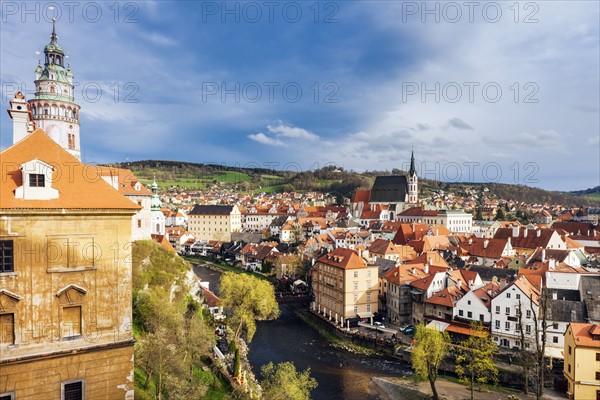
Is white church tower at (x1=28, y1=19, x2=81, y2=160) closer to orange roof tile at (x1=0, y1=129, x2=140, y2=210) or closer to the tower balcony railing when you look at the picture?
the tower balcony railing

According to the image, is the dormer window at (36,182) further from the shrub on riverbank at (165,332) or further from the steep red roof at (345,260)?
the steep red roof at (345,260)

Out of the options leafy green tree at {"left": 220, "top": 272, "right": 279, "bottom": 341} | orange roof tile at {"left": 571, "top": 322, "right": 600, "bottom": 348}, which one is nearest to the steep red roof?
leafy green tree at {"left": 220, "top": 272, "right": 279, "bottom": 341}

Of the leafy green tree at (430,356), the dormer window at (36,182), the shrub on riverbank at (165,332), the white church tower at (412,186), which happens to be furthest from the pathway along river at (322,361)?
the white church tower at (412,186)

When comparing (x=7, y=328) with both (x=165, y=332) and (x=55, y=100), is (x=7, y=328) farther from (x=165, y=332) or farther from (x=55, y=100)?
(x=55, y=100)

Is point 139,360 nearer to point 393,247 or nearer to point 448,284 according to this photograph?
point 448,284

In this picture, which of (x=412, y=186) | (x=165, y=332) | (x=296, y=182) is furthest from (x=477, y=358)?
(x=296, y=182)

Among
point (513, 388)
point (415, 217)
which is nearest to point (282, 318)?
point (513, 388)
